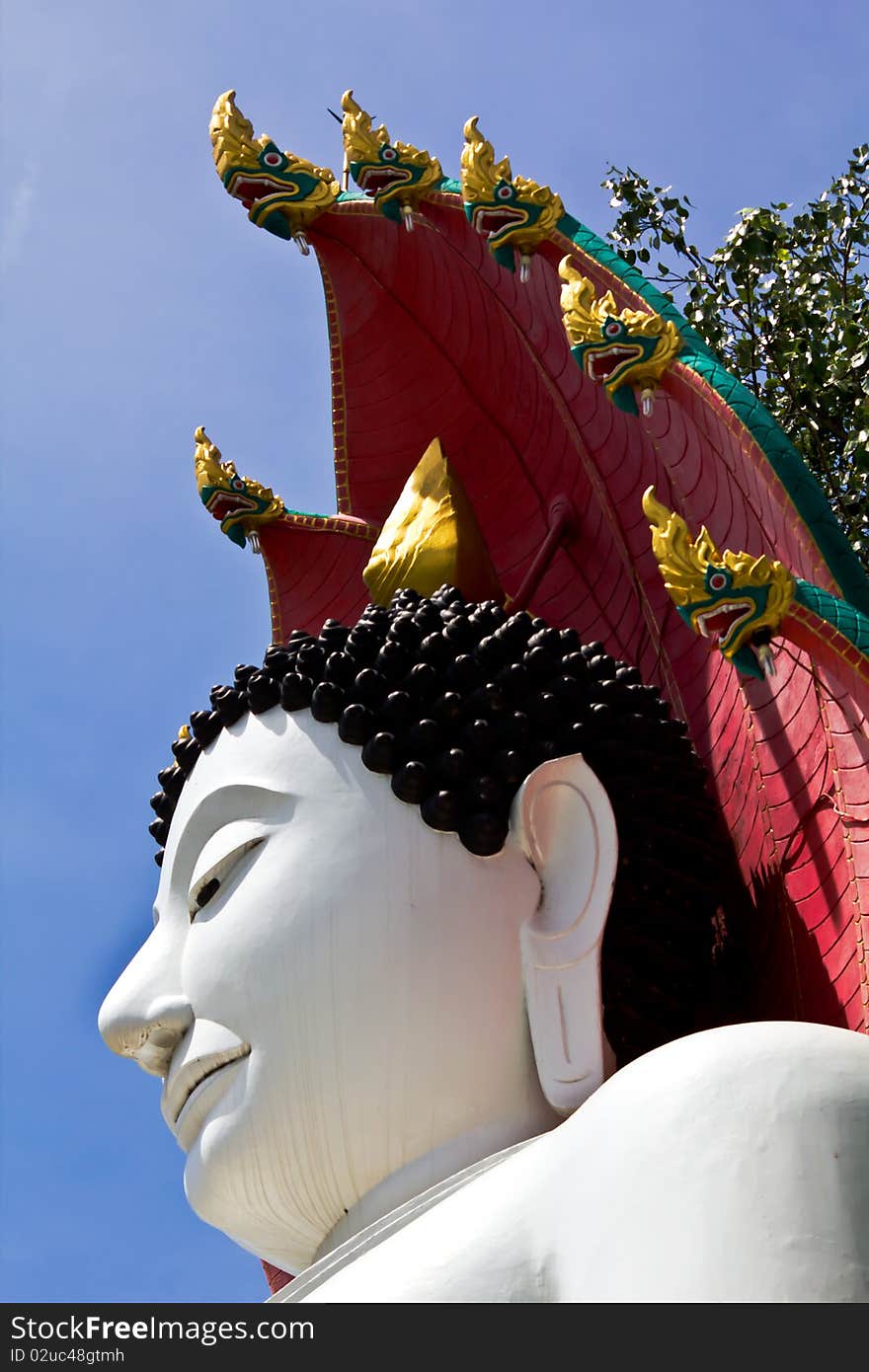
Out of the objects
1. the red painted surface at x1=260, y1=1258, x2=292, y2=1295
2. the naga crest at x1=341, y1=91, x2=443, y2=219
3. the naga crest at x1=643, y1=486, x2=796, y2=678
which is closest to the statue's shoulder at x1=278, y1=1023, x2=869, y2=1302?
the naga crest at x1=643, y1=486, x2=796, y2=678

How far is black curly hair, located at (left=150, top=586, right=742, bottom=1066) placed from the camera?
3.68 m

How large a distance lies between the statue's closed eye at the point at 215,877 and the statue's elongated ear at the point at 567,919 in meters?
0.62

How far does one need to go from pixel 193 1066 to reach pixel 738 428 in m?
1.90

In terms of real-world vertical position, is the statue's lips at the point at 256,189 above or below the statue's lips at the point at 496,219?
above

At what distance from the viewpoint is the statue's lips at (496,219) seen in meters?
4.27

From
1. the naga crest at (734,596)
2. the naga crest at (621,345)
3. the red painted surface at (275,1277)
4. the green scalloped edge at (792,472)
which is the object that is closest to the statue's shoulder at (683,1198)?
the naga crest at (734,596)

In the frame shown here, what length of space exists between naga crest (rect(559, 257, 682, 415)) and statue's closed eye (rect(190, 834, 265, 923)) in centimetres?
132

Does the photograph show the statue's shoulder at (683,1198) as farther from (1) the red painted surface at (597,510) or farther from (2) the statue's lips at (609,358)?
(2) the statue's lips at (609,358)

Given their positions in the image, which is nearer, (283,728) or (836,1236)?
(836,1236)

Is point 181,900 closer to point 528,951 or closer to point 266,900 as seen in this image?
point 266,900

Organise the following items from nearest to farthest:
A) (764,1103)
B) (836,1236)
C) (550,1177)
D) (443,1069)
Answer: (836,1236), (764,1103), (550,1177), (443,1069)
